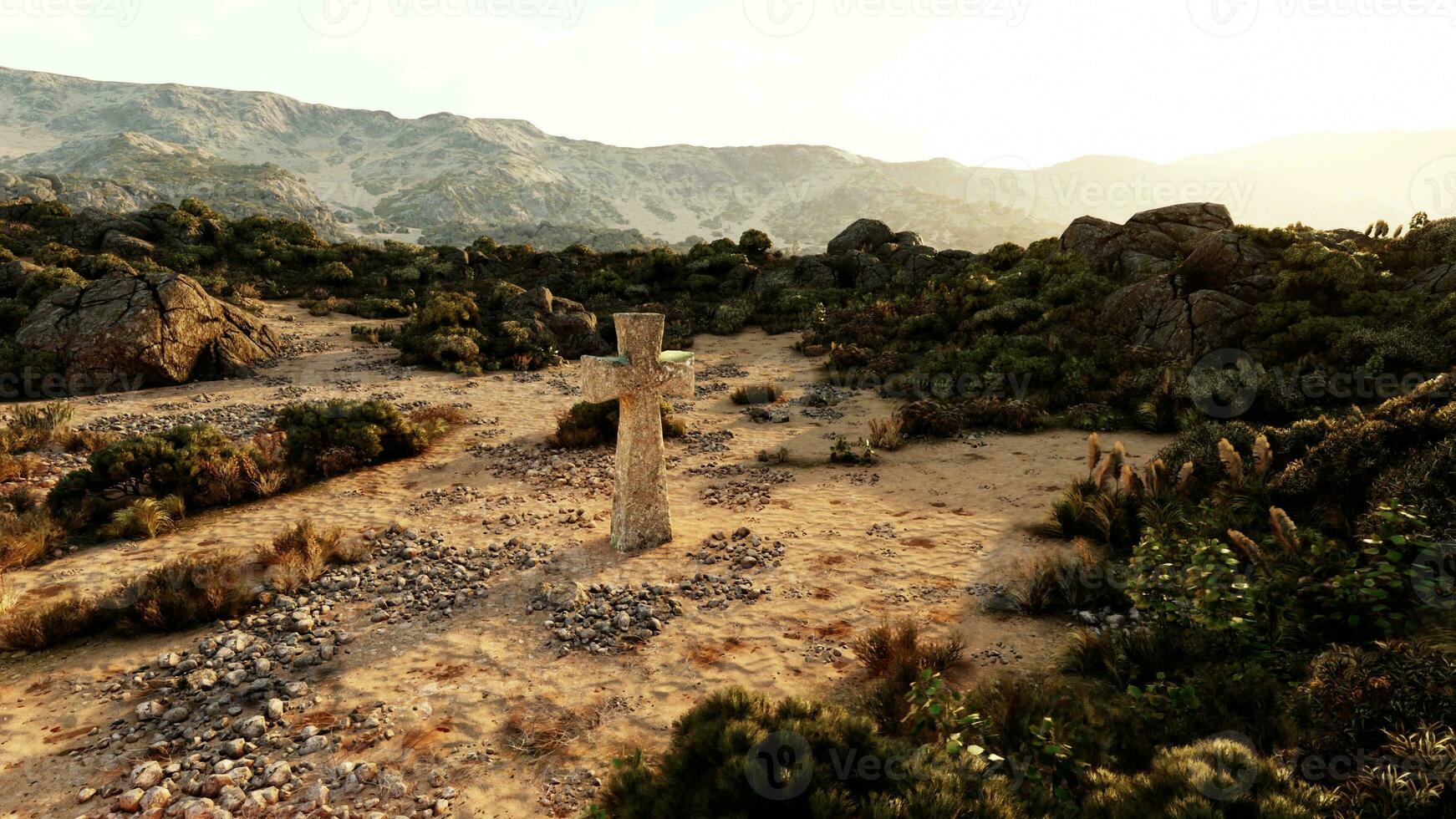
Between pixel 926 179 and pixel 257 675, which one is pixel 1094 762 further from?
pixel 926 179

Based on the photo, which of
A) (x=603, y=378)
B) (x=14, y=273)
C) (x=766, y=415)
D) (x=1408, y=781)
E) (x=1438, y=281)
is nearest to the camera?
(x=1408, y=781)

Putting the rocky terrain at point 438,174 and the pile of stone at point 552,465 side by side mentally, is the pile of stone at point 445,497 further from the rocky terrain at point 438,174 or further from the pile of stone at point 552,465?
the rocky terrain at point 438,174

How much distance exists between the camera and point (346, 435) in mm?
11438

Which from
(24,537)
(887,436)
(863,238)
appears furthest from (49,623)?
(863,238)

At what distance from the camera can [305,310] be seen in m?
27.9

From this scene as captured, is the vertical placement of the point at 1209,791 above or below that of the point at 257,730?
above

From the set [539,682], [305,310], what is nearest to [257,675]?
[539,682]

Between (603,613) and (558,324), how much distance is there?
780 inches

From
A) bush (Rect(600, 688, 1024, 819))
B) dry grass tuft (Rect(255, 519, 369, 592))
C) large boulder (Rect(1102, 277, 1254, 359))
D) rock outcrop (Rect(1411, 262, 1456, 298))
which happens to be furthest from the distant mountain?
bush (Rect(600, 688, 1024, 819))

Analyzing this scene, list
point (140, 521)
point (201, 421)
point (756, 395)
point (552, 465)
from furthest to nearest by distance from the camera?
1. point (756, 395)
2. point (201, 421)
3. point (552, 465)
4. point (140, 521)

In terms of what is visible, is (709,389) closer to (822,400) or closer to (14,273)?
(822,400)

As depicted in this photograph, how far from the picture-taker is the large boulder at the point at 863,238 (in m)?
37.5

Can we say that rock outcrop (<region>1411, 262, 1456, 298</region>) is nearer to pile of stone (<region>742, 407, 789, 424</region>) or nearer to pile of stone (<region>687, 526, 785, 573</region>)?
pile of stone (<region>742, 407, 789, 424</region>)

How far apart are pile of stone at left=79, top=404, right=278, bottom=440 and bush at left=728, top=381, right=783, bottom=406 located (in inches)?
451
